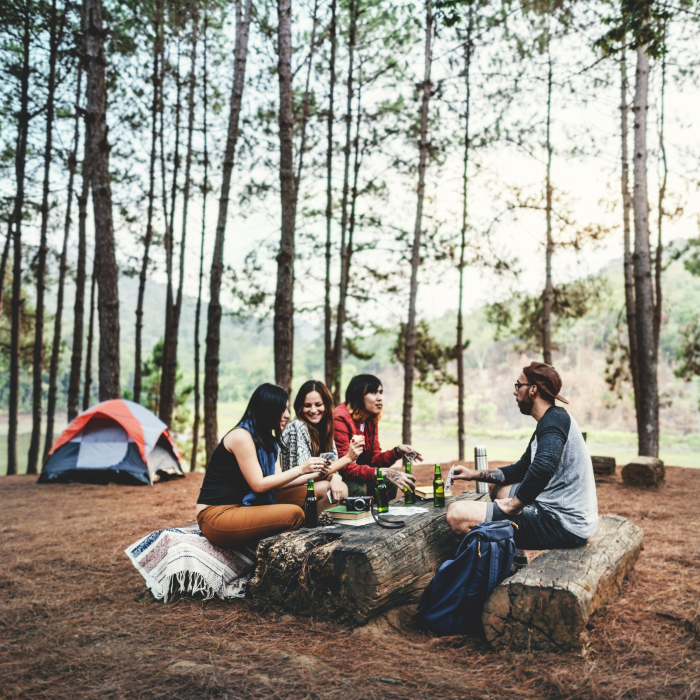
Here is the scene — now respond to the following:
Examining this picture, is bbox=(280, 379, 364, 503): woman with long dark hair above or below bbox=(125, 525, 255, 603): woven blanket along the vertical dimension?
above

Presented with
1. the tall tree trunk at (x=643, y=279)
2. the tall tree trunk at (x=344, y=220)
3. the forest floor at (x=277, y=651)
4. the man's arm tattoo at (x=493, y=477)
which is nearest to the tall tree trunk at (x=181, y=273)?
the tall tree trunk at (x=344, y=220)

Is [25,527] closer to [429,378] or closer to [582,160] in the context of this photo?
[429,378]

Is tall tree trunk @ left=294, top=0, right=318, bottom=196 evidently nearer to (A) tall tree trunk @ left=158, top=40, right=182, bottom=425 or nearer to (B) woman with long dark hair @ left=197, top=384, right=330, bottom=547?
(A) tall tree trunk @ left=158, top=40, right=182, bottom=425

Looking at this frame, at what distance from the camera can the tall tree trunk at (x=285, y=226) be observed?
6992mm

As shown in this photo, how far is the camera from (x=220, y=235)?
9656mm

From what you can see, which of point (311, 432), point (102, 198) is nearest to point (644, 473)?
point (311, 432)

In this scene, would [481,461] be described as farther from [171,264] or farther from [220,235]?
[171,264]

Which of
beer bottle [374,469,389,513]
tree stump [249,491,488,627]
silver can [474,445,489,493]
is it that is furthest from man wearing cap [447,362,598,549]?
silver can [474,445,489,493]

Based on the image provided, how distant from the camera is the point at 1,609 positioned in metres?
3.18

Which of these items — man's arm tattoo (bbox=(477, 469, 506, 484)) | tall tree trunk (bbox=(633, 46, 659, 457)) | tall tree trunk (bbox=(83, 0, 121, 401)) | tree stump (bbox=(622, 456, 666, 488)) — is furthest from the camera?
tall tree trunk (bbox=(633, 46, 659, 457))

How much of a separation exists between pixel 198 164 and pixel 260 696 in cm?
1275

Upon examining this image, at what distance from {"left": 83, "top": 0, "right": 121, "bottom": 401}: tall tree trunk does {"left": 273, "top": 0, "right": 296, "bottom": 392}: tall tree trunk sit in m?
2.82

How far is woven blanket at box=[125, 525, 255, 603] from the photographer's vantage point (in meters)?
3.30

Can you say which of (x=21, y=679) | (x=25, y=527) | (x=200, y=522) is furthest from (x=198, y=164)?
(x=21, y=679)
